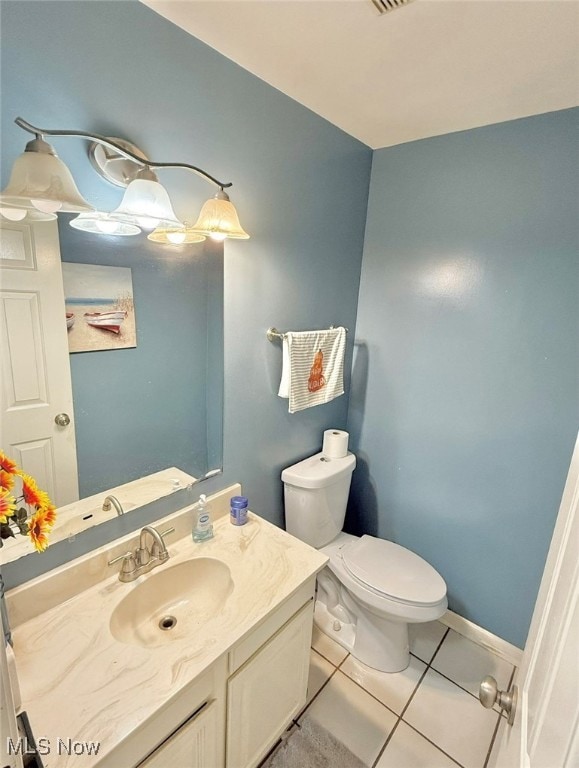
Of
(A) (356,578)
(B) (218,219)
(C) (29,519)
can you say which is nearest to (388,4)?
(B) (218,219)

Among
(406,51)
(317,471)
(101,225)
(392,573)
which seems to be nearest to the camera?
(101,225)

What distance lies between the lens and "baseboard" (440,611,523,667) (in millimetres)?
1702

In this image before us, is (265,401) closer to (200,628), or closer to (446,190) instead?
(200,628)

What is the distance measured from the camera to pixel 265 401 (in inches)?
60.9

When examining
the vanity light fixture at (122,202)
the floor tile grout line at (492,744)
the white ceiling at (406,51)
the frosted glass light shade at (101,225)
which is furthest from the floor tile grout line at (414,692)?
the white ceiling at (406,51)

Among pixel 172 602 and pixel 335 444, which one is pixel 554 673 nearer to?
pixel 172 602

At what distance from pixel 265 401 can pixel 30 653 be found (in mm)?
1027

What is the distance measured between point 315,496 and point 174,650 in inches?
35.0

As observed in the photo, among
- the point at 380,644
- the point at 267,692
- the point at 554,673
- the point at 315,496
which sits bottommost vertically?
the point at 380,644

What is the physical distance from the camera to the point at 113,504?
1.12 m

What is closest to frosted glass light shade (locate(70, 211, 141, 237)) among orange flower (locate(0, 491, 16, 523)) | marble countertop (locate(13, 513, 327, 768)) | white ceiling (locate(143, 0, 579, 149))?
white ceiling (locate(143, 0, 579, 149))

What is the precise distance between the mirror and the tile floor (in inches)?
42.3

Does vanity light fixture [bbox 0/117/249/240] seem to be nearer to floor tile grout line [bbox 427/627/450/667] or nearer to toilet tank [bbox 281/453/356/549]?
toilet tank [bbox 281/453/356/549]

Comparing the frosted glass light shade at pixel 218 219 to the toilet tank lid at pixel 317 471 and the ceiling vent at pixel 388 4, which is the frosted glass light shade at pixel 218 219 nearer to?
the ceiling vent at pixel 388 4
